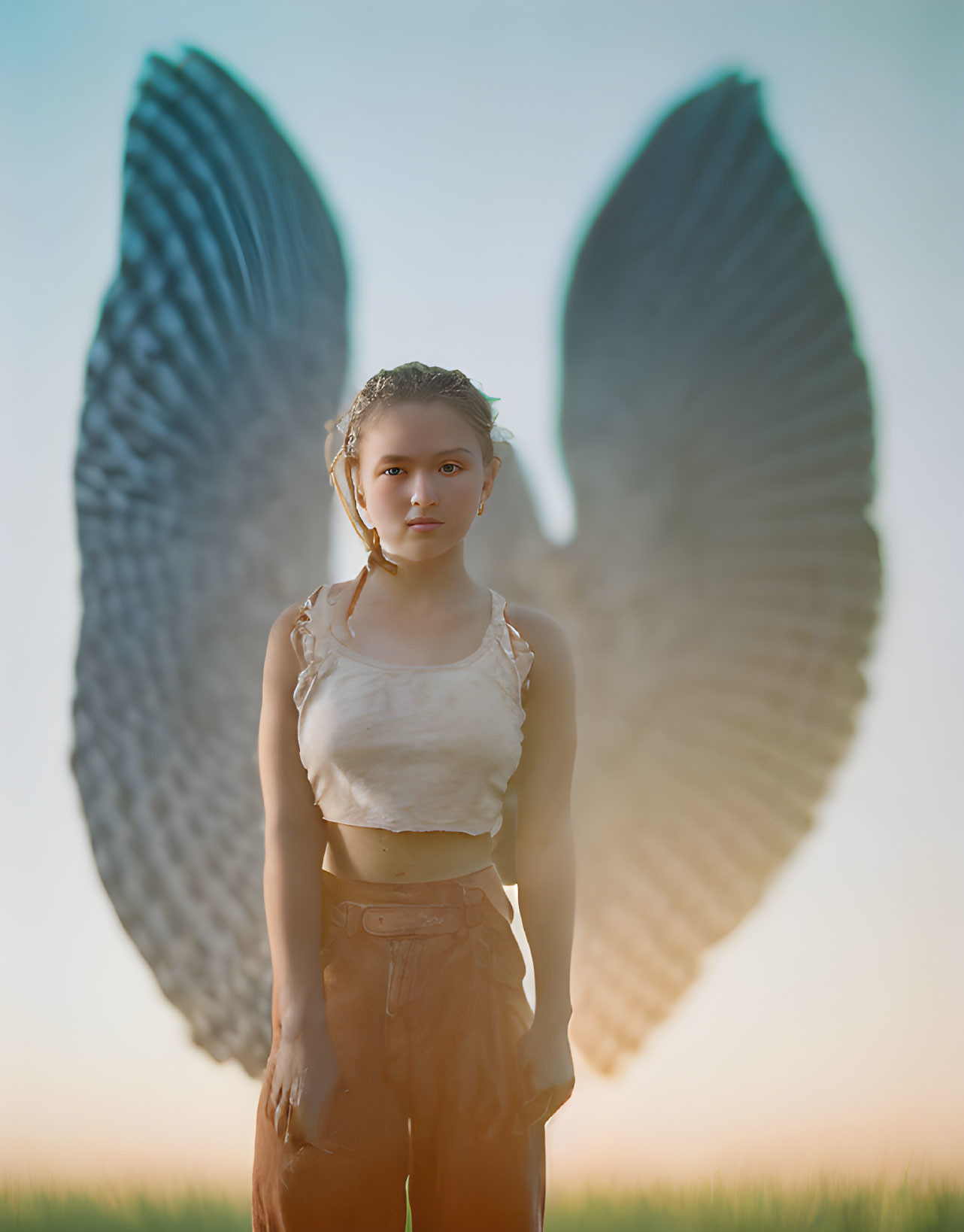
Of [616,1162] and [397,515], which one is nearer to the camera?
[397,515]

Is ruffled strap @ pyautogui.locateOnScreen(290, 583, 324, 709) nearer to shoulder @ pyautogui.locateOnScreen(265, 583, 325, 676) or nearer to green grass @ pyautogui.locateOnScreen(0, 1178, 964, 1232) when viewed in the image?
shoulder @ pyautogui.locateOnScreen(265, 583, 325, 676)

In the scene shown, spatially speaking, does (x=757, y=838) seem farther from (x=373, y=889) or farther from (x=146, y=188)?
(x=146, y=188)

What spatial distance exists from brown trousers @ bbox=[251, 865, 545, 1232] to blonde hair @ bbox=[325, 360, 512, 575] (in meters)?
0.25

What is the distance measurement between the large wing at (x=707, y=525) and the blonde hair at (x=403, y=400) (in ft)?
1.55

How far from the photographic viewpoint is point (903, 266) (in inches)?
45.1

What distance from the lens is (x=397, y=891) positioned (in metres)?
0.64

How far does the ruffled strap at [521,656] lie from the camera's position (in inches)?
26.5

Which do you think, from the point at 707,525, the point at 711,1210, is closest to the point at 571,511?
the point at 707,525

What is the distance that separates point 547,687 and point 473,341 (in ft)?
1.98

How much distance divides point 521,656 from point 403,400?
0.19m

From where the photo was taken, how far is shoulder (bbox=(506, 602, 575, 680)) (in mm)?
687

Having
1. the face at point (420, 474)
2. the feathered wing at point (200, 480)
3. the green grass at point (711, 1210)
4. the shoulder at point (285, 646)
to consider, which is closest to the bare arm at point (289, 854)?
the shoulder at point (285, 646)

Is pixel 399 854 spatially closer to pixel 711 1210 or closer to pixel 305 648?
pixel 305 648

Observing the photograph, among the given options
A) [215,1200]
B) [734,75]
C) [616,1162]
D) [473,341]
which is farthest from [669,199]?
[215,1200]
